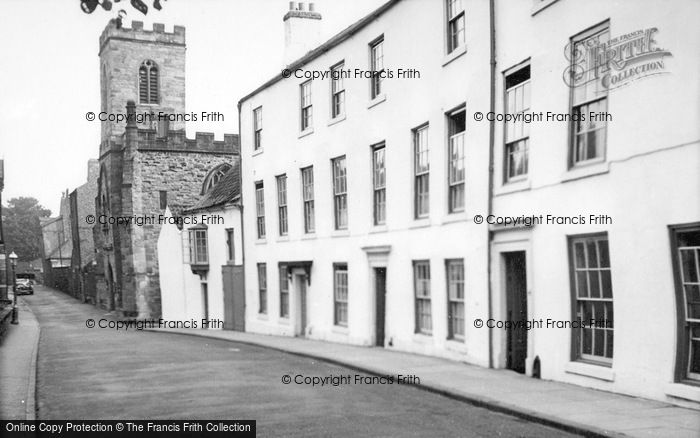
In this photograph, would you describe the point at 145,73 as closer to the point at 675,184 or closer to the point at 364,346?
the point at 364,346

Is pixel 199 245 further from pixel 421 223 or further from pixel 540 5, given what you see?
pixel 540 5

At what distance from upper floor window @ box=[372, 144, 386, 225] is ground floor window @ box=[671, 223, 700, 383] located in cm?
979

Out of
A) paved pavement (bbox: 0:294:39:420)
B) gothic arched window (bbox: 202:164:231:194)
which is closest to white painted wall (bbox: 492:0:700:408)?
paved pavement (bbox: 0:294:39:420)

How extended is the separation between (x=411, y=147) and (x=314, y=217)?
20.9 ft

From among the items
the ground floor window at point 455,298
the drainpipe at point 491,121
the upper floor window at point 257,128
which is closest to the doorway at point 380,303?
the ground floor window at point 455,298

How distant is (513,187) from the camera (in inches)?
547

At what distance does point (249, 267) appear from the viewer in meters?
29.0

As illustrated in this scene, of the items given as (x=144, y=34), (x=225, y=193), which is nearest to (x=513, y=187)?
(x=225, y=193)

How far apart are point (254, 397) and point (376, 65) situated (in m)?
10.2

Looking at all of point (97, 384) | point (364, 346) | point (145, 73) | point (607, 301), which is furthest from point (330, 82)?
point (145, 73)

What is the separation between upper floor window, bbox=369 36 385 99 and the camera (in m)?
19.4

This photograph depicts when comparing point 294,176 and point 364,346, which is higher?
point 294,176

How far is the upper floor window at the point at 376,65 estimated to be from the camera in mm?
19438

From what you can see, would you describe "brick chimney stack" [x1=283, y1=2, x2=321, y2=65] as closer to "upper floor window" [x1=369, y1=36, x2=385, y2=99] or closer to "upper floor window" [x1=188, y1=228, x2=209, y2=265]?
"upper floor window" [x1=369, y1=36, x2=385, y2=99]
